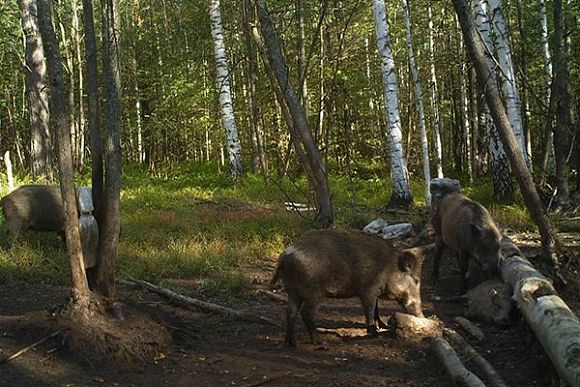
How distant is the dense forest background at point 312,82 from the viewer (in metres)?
20.8

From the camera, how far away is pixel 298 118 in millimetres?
9922

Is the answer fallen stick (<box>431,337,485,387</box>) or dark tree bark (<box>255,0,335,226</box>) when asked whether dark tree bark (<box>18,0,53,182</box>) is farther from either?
fallen stick (<box>431,337,485,387</box>)

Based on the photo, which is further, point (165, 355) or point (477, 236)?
point (477, 236)

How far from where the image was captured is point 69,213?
552 centimetres

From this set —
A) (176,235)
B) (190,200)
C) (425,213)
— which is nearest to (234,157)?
(190,200)

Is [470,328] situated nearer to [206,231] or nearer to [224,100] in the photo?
[206,231]

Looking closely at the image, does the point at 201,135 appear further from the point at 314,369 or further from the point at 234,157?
the point at 314,369

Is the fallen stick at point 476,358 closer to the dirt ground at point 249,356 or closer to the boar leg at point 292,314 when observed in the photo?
the dirt ground at point 249,356

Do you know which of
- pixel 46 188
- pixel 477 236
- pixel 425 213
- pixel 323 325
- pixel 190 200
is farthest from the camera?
pixel 190 200

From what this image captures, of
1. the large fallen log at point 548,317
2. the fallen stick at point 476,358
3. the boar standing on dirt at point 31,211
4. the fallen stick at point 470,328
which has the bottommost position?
the fallen stick at point 470,328

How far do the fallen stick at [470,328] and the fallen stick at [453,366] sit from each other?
24.0 inches

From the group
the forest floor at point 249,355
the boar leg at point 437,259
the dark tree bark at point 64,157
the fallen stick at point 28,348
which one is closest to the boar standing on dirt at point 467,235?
the boar leg at point 437,259

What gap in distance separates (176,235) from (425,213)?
18.2 ft

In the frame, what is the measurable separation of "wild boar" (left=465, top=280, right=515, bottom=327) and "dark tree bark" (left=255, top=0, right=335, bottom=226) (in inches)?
137
